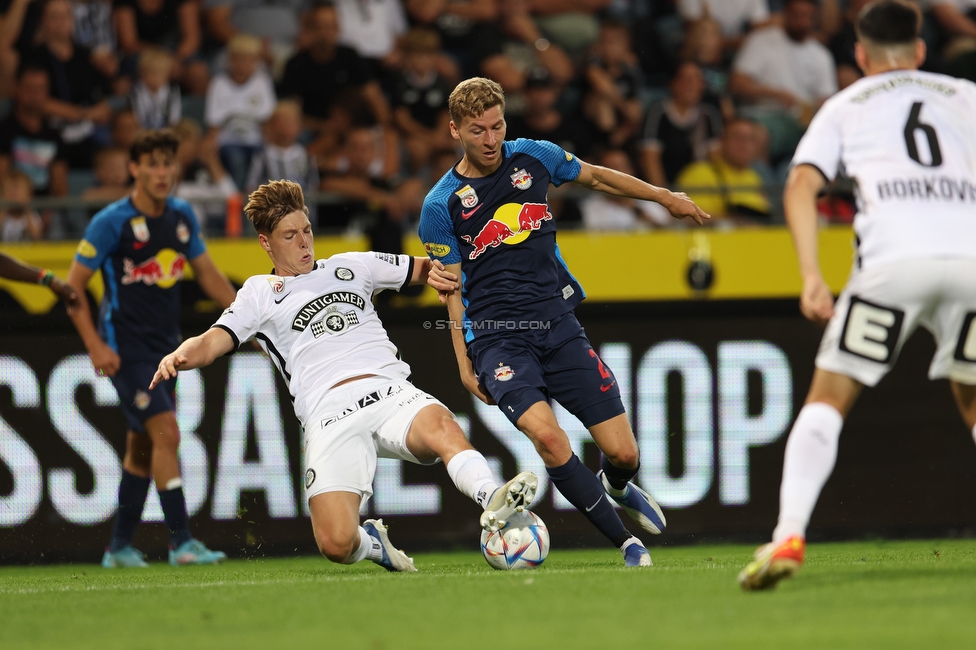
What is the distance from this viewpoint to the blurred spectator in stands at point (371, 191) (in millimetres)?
9625

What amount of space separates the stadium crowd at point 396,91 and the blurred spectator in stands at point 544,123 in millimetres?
19

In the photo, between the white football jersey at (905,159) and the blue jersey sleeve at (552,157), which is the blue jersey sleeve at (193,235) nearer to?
the blue jersey sleeve at (552,157)

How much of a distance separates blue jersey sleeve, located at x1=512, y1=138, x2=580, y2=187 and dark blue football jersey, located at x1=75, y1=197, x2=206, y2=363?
9.00 ft

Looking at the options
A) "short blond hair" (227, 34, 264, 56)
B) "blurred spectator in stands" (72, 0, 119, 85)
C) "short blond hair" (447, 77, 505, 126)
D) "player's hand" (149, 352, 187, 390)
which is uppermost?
"blurred spectator in stands" (72, 0, 119, 85)

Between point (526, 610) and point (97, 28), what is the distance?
30.3ft

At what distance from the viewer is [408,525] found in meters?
8.34

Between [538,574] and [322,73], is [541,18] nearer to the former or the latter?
[322,73]

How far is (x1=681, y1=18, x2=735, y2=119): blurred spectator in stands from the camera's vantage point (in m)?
11.9

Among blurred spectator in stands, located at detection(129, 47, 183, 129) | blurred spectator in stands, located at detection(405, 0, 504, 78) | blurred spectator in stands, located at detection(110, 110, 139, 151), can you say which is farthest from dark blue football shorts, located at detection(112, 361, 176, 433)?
blurred spectator in stands, located at detection(405, 0, 504, 78)

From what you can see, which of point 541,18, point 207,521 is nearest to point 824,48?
point 541,18

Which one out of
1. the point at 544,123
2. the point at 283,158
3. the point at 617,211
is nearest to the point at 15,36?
the point at 283,158

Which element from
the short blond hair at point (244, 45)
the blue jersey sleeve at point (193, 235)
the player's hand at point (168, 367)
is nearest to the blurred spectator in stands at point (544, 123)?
the short blond hair at point (244, 45)

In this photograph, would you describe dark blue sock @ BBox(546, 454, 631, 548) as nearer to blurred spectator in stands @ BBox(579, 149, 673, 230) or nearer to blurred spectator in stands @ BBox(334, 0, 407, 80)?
blurred spectator in stands @ BBox(579, 149, 673, 230)

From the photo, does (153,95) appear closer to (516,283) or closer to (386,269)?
(386,269)
